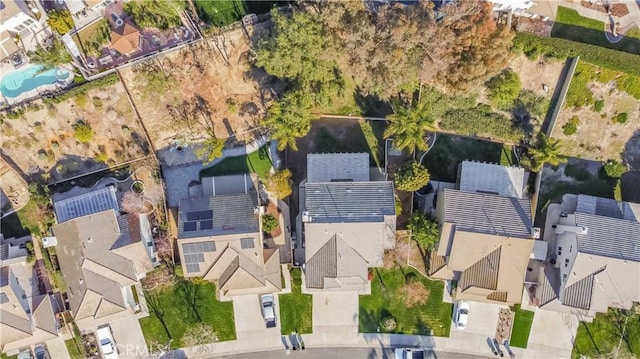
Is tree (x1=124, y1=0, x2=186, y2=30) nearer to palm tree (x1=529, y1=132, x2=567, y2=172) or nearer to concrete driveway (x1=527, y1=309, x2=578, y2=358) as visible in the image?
palm tree (x1=529, y1=132, x2=567, y2=172)

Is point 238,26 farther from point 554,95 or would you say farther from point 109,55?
point 554,95

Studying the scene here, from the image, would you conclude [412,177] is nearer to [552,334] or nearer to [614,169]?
[614,169]

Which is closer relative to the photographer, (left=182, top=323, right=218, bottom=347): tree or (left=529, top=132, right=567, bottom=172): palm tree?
(left=529, top=132, right=567, bottom=172): palm tree

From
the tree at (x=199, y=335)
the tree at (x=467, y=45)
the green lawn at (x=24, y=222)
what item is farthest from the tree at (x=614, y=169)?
the green lawn at (x=24, y=222)

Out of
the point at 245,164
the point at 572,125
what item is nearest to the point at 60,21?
the point at 245,164

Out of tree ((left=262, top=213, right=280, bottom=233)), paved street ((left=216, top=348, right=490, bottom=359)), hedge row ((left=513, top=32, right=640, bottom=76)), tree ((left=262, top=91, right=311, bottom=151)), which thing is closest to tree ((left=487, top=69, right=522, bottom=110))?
hedge row ((left=513, top=32, right=640, bottom=76))

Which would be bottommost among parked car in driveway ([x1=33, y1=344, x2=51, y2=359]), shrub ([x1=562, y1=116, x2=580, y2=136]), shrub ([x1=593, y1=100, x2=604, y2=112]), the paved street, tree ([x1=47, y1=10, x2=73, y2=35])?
the paved street
